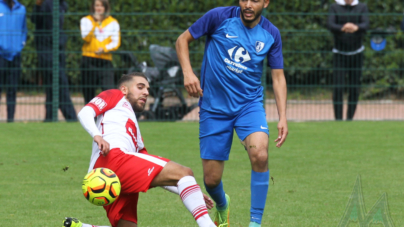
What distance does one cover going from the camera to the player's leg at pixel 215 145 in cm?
582

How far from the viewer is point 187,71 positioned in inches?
222

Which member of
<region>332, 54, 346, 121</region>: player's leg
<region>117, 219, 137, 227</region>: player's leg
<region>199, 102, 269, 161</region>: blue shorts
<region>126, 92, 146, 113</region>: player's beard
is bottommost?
<region>332, 54, 346, 121</region>: player's leg

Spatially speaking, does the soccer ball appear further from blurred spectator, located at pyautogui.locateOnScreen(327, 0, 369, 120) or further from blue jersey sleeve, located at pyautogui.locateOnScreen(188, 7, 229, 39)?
blurred spectator, located at pyautogui.locateOnScreen(327, 0, 369, 120)

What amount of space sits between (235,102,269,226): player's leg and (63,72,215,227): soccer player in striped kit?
398 mm

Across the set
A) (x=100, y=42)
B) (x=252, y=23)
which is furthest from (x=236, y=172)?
(x=100, y=42)

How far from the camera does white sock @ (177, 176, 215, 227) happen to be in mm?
4988

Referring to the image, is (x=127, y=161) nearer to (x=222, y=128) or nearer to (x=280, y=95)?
(x=222, y=128)

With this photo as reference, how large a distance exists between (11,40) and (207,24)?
7.18 meters

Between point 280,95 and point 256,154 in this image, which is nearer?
point 256,154

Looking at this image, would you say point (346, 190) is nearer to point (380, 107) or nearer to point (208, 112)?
point (208, 112)

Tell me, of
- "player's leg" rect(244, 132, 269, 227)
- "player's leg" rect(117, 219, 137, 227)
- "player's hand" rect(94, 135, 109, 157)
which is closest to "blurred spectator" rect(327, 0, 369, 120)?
"player's leg" rect(244, 132, 269, 227)

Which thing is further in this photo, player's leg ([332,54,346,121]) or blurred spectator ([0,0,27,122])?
player's leg ([332,54,346,121])

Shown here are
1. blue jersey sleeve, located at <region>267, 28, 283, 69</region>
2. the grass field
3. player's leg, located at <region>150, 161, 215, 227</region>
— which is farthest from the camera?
the grass field

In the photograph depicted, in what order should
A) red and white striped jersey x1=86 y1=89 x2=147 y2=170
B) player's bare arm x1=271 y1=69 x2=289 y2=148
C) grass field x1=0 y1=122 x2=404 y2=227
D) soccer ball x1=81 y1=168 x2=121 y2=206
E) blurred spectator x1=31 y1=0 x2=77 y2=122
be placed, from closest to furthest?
soccer ball x1=81 y1=168 x2=121 y2=206 < red and white striped jersey x1=86 y1=89 x2=147 y2=170 < player's bare arm x1=271 y1=69 x2=289 y2=148 < grass field x1=0 y1=122 x2=404 y2=227 < blurred spectator x1=31 y1=0 x2=77 y2=122
